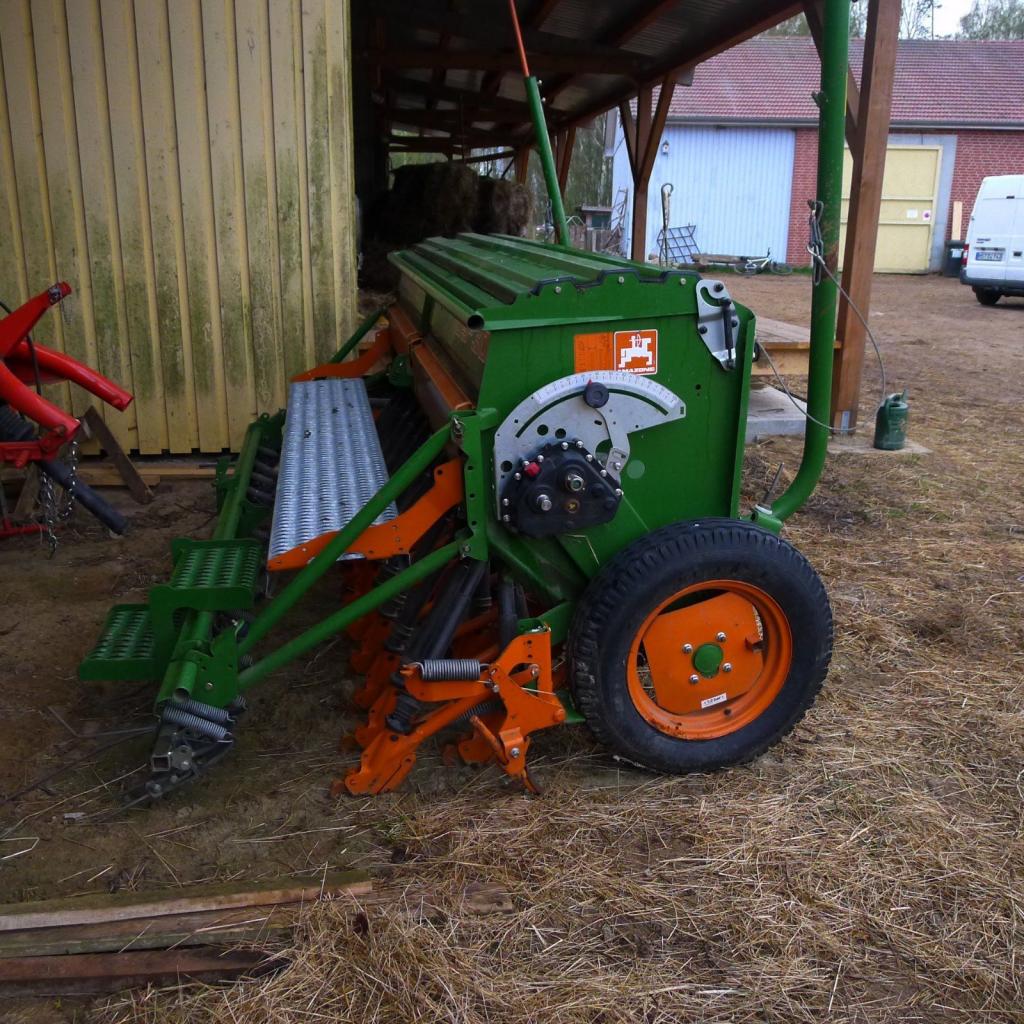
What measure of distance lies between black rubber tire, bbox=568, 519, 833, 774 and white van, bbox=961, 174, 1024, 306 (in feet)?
47.8

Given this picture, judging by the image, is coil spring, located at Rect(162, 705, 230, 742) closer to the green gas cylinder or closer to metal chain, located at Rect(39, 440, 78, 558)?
metal chain, located at Rect(39, 440, 78, 558)

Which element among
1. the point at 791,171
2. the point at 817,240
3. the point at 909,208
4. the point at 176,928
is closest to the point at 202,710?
the point at 176,928

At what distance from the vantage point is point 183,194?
535 cm

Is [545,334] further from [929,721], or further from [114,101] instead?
[114,101]

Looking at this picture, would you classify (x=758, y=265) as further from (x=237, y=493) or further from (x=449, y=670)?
(x=449, y=670)

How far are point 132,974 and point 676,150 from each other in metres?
23.3

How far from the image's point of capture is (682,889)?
7.88 feet

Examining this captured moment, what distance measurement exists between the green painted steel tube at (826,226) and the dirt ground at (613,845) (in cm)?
83

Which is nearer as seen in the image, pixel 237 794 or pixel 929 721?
pixel 237 794

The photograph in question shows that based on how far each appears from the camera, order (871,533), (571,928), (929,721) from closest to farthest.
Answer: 1. (571,928)
2. (929,721)
3. (871,533)

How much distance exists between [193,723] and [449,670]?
646 mm

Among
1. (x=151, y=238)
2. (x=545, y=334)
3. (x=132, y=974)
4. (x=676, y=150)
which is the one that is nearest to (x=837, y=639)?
(x=545, y=334)

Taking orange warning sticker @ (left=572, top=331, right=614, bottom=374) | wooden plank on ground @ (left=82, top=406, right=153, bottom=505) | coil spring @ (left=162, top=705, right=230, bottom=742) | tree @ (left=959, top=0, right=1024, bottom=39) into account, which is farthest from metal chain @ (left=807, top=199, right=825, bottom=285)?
tree @ (left=959, top=0, right=1024, bottom=39)

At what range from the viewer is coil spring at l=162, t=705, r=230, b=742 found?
2.49 meters
